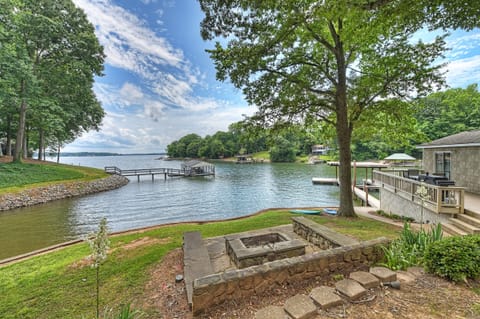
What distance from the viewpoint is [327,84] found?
8.14 m

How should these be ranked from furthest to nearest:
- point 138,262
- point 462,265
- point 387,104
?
point 387,104 → point 138,262 → point 462,265

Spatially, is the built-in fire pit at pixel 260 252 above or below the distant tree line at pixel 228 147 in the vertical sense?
below

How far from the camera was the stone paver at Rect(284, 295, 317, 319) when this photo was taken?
205cm

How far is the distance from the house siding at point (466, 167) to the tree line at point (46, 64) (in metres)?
28.6

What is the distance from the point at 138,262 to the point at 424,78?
10.4 m

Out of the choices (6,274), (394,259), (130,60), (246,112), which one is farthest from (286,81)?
(130,60)

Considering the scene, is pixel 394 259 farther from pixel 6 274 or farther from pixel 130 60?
pixel 130 60

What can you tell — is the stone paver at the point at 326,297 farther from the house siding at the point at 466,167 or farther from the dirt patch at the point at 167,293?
the house siding at the point at 466,167

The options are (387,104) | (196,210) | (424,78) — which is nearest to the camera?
(424,78)

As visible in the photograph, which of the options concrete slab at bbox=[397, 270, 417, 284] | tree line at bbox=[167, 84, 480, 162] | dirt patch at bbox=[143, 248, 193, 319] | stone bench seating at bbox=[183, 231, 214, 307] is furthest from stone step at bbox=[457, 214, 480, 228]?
dirt patch at bbox=[143, 248, 193, 319]

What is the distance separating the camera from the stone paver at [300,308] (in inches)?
80.7

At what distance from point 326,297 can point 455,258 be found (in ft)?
6.74

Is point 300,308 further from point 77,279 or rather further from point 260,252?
point 77,279

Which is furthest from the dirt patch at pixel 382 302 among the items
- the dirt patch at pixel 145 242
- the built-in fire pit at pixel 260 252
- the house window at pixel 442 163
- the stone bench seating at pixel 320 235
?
the house window at pixel 442 163
